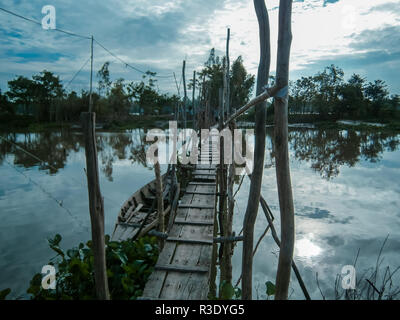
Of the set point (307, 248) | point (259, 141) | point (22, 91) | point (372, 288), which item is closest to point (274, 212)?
point (307, 248)

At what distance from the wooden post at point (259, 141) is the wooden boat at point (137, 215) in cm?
236

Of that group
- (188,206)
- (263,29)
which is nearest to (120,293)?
(188,206)

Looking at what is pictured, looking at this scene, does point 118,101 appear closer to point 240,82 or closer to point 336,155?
point 240,82

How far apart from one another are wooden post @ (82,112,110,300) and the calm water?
98.5 inches

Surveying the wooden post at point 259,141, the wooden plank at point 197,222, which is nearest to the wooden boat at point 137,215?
the wooden plank at point 197,222

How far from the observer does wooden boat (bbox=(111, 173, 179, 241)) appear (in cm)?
470

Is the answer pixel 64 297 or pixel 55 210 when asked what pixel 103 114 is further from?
pixel 64 297

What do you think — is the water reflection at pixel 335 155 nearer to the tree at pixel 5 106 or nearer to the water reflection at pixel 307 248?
the water reflection at pixel 307 248

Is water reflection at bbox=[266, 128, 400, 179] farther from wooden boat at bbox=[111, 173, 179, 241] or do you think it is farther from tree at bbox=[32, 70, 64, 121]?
tree at bbox=[32, 70, 64, 121]

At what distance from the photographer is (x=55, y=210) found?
23.4 ft

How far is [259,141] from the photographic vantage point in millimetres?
1859

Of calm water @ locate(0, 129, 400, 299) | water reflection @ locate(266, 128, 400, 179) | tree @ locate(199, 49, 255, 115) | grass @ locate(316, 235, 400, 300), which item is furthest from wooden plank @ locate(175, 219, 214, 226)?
tree @ locate(199, 49, 255, 115)

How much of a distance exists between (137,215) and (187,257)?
2.68m

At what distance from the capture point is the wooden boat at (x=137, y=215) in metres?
4.70
